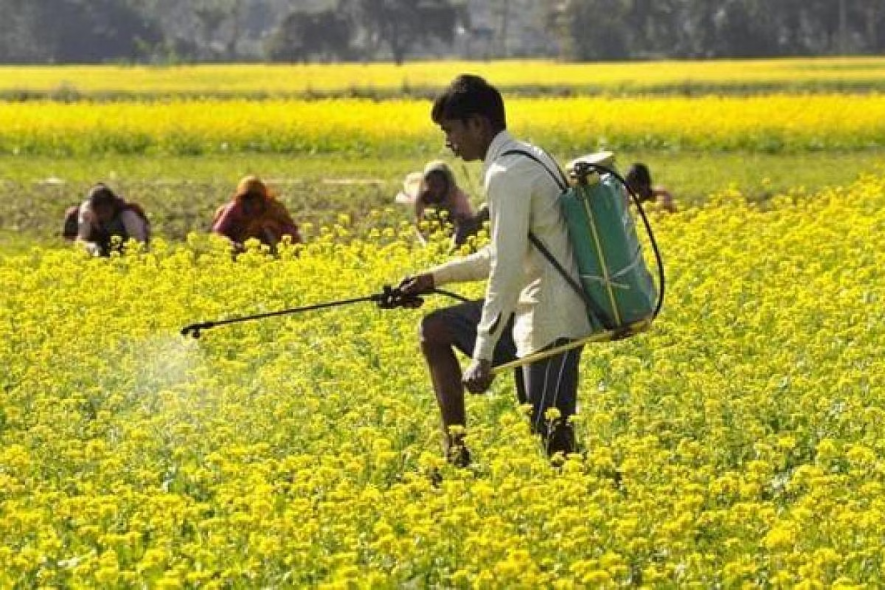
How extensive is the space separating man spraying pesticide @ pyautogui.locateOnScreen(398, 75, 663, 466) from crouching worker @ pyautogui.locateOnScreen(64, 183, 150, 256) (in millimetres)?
7418

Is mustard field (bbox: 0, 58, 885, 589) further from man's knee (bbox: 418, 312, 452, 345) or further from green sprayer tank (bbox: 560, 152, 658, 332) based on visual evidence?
green sprayer tank (bbox: 560, 152, 658, 332)

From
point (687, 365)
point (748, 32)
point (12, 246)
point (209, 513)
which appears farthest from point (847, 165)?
point (748, 32)

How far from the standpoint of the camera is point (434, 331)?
30.1 ft

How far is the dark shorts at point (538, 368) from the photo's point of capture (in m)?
8.90

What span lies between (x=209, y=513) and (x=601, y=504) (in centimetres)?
166

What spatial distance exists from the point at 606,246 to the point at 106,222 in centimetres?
803

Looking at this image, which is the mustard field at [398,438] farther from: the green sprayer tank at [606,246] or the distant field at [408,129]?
the distant field at [408,129]

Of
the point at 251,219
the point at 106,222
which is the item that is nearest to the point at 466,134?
the point at 106,222

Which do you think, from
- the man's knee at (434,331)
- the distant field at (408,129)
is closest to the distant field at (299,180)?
the distant field at (408,129)

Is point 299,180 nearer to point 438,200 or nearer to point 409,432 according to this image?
point 438,200

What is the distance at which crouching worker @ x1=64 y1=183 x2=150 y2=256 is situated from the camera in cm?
1602

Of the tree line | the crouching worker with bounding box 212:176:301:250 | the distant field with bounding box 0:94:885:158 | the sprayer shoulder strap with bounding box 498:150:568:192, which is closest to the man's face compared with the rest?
the sprayer shoulder strap with bounding box 498:150:568:192

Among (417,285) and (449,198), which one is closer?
(417,285)

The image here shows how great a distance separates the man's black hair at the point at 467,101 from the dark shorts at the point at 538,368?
0.82 meters
